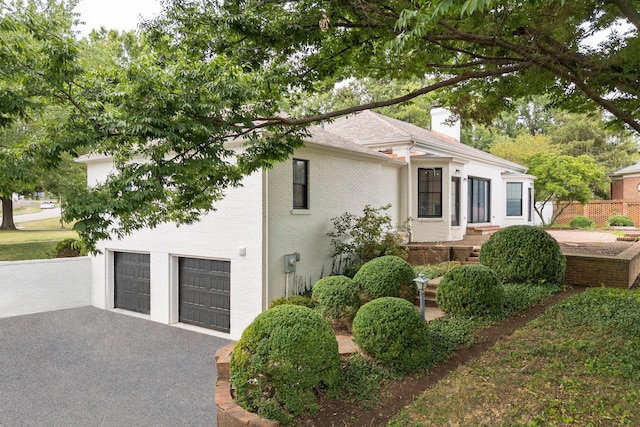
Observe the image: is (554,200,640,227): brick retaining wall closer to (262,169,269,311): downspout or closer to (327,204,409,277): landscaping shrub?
(327,204,409,277): landscaping shrub

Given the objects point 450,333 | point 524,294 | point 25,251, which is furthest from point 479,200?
point 25,251

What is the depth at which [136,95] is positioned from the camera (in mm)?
4703

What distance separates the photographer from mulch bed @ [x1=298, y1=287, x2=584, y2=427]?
4.86m

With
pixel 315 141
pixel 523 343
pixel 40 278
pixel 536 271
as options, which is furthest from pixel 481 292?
pixel 40 278

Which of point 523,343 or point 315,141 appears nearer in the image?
point 523,343

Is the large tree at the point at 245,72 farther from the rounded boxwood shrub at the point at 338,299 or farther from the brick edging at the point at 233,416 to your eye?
the rounded boxwood shrub at the point at 338,299

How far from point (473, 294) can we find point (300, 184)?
5717mm

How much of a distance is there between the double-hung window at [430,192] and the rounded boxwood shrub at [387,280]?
296 inches

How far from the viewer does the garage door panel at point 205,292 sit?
11024 millimetres

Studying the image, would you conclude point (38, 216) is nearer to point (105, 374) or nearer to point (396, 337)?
point (105, 374)

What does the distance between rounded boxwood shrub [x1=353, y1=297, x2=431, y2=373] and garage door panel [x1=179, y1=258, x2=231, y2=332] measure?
6.00 m

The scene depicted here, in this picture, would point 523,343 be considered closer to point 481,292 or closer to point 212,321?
point 481,292

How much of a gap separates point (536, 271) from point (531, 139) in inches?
995

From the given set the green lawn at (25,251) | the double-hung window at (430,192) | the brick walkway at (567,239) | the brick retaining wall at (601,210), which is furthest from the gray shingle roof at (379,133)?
the green lawn at (25,251)
